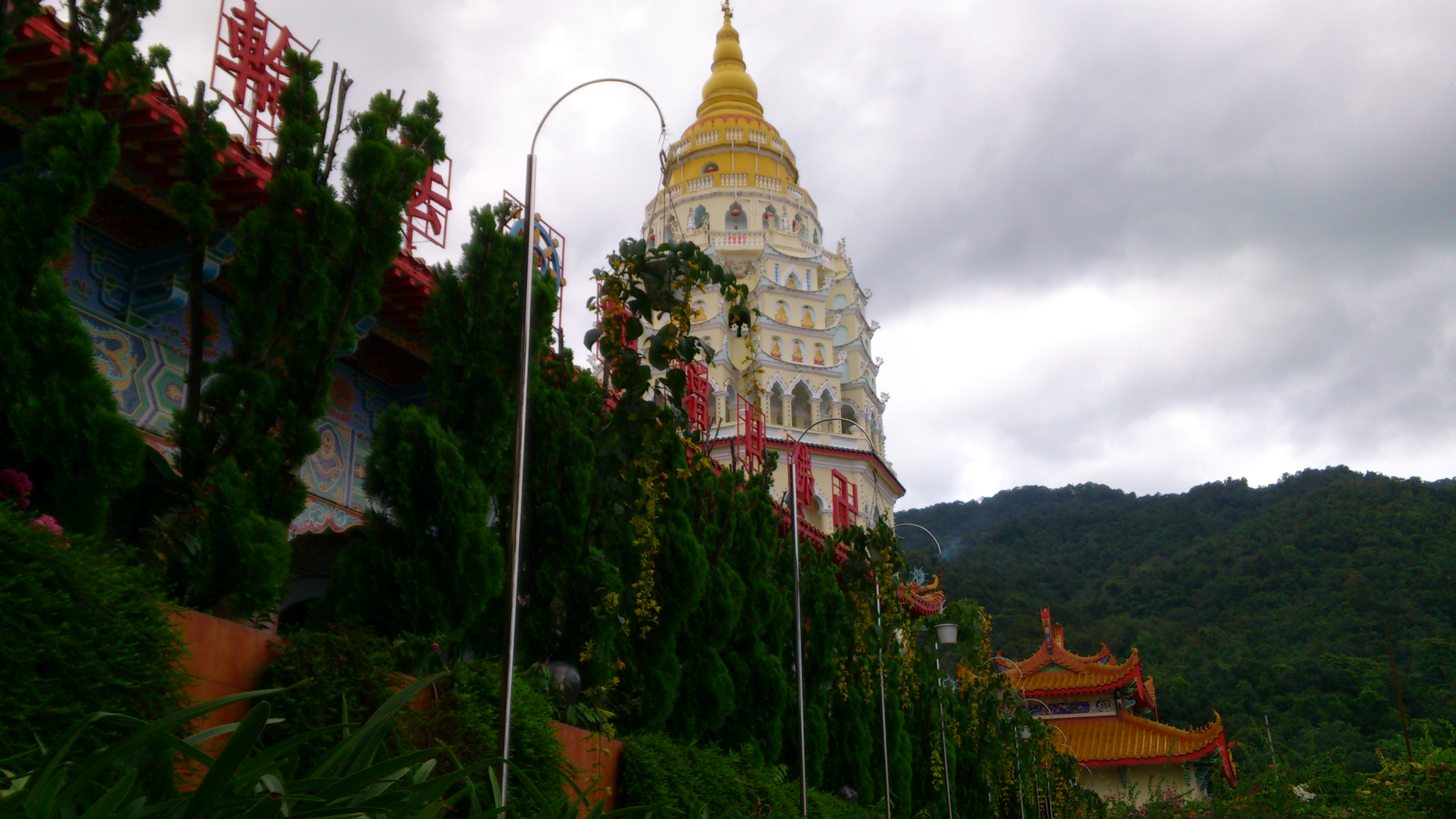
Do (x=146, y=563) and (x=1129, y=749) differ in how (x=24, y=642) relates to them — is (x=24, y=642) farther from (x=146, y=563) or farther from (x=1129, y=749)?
(x=1129, y=749)

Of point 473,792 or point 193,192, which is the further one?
point 193,192

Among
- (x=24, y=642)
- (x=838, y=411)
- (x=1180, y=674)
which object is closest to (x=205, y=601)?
(x=24, y=642)

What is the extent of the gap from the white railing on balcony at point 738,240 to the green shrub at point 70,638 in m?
34.7

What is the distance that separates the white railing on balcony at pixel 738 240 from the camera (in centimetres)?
3997

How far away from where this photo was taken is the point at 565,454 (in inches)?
400

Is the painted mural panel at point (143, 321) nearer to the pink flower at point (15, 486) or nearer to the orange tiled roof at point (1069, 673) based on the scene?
the pink flower at point (15, 486)

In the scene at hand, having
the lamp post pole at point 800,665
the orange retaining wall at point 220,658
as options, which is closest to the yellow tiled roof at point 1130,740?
the lamp post pole at point 800,665

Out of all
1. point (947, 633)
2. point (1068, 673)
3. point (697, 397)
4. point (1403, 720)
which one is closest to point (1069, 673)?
point (1068, 673)

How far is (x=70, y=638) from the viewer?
5363 mm

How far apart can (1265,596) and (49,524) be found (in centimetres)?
6712

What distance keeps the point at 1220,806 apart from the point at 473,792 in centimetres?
2501

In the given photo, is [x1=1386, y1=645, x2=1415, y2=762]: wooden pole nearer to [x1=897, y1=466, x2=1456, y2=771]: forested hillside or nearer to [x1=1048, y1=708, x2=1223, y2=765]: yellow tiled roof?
[x1=897, y1=466, x2=1456, y2=771]: forested hillside

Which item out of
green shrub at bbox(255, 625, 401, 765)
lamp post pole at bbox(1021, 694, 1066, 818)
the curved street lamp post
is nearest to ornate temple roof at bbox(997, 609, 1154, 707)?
lamp post pole at bbox(1021, 694, 1066, 818)

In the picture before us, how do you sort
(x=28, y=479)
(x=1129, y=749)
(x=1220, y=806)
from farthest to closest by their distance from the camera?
(x=1129, y=749), (x=1220, y=806), (x=28, y=479)
